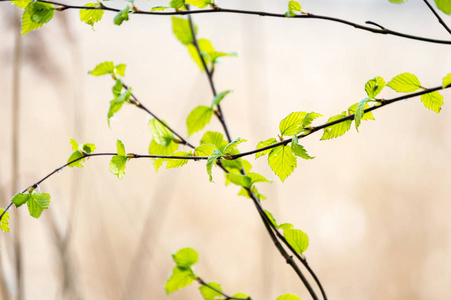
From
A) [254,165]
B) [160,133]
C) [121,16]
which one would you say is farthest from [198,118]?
[254,165]

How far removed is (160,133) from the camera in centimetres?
42

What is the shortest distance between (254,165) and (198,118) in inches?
37.2

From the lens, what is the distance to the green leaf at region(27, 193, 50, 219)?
340 millimetres

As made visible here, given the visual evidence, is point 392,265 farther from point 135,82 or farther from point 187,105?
point 135,82

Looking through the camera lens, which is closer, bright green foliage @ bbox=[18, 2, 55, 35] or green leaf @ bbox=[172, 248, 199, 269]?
bright green foliage @ bbox=[18, 2, 55, 35]

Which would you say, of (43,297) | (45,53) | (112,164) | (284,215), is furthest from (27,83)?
(112,164)

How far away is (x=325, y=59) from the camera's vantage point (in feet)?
4.91

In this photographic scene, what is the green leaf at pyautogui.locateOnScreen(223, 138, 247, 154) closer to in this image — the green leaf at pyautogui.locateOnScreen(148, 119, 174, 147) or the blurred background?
the green leaf at pyautogui.locateOnScreen(148, 119, 174, 147)

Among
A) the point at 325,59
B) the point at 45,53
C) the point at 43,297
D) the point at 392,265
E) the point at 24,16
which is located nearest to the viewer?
the point at 24,16

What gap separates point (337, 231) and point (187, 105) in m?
0.60

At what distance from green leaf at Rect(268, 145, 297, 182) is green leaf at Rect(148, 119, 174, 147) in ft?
0.41

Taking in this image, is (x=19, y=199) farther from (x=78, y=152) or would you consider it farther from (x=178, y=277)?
(x=178, y=277)

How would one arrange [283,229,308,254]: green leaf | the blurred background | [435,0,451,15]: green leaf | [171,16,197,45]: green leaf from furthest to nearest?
1. the blurred background
2. [171,16,197,45]: green leaf
3. [283,229,308,254]: green leaf
4. [435,0,451,15]: green leaf

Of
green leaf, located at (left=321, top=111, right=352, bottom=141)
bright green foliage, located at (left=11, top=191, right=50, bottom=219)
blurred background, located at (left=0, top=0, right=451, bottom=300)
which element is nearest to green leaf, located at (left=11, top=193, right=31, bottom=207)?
bright green foliage, located at (left=11, top=191, right=50, bottom=219)
